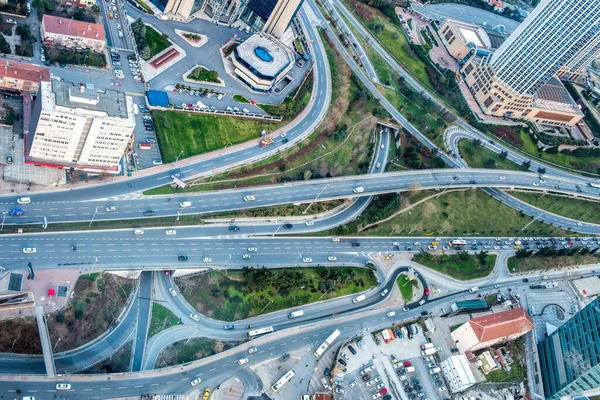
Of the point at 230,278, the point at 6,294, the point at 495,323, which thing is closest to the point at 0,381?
the point at 6,294

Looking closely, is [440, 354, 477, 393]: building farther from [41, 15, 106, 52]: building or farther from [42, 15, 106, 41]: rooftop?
[42, 15, 106, 41]: rooftop

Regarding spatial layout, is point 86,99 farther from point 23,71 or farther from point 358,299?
point 358,299

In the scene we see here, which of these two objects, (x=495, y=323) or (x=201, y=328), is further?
(x=495, y=323)

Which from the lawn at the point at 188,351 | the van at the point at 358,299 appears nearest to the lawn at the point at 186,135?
the lawn at the point at 188,351

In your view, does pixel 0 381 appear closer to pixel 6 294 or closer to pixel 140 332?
pixel 6 294

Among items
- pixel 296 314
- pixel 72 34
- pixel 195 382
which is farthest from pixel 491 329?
pixel 72 34

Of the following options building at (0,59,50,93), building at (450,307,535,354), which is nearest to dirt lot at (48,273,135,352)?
building at (0,59,50,93)

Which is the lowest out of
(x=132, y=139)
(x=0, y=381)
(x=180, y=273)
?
(x=0, y=381)
